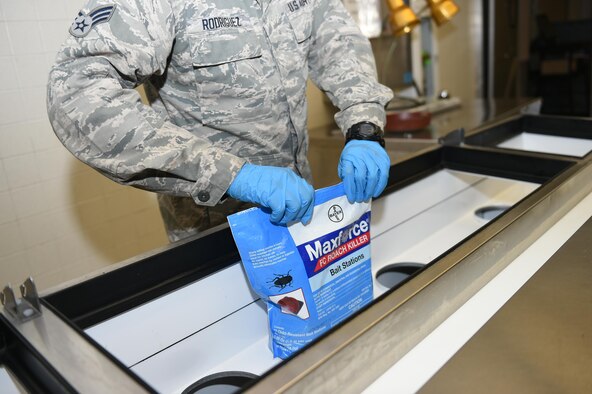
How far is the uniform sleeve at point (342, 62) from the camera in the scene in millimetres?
1312

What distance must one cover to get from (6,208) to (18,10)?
29.8 inches

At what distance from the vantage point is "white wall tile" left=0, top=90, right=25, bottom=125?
187 cm

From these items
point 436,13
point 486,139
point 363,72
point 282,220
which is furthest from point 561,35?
point 282,220

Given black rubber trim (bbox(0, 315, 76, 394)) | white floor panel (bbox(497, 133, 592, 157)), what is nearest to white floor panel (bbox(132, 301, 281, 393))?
black rubber trim (bbox(0, 315, 76, 394))

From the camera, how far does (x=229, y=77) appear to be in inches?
46.5

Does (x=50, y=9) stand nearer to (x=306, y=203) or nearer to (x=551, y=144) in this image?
(x=306, y=203)

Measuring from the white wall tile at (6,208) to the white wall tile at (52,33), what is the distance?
1.97 ft

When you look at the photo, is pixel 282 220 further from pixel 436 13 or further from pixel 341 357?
pixel 436 13

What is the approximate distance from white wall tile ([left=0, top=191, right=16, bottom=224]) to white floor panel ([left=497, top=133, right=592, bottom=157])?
75.6 inches

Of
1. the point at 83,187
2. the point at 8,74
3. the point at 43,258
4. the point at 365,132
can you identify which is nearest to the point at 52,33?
the point at 8,74

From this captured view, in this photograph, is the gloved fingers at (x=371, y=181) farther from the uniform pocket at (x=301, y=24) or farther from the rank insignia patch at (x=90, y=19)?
the rank insignia patch at (x=90, y=19)

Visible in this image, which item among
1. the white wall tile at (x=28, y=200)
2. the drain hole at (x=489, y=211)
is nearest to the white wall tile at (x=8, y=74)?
the white wall tile at (x=28, y=200)

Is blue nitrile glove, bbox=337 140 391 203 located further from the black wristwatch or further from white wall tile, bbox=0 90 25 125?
white wall tile, bbox=0 90 25 125

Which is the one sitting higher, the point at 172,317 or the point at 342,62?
the point at 342,62
